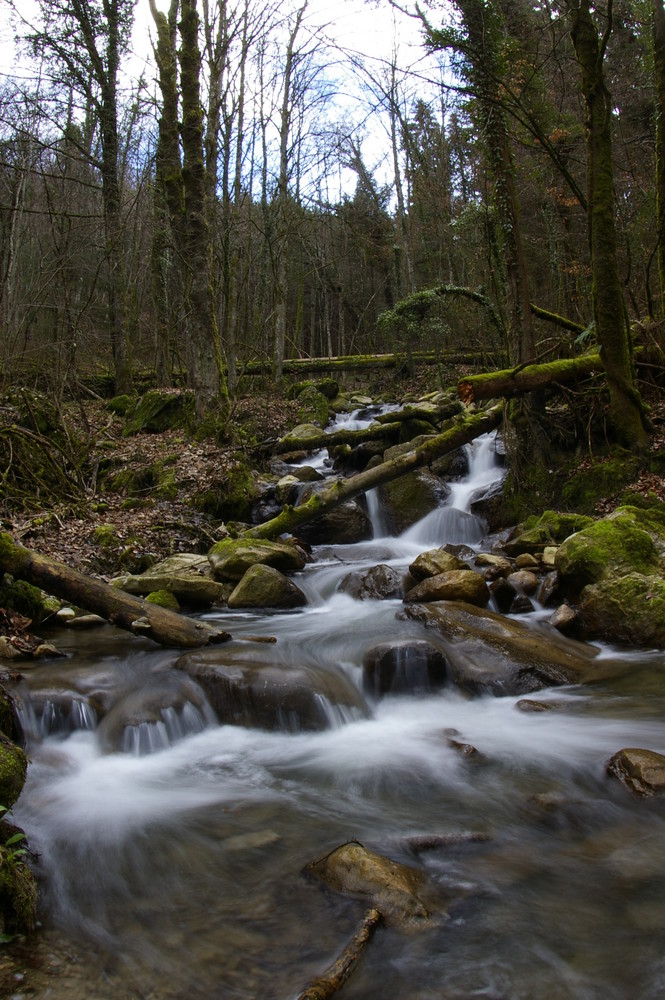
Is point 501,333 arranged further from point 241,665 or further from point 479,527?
point 241,665

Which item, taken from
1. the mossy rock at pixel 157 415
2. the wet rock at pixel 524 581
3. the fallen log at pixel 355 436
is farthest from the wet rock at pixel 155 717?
the mossy rock at pixel 157 415

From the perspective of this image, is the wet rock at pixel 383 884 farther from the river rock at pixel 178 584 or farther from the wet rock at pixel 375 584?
the wet rock at pixel 375 584

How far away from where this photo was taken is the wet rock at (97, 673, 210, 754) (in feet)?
15.0

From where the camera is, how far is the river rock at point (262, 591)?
7.51 metres

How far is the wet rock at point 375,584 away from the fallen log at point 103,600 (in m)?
2.49

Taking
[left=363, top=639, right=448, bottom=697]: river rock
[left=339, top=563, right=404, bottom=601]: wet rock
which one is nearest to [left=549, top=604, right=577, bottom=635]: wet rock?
[left=363, top=639, right=448, bottom=697]: river rock

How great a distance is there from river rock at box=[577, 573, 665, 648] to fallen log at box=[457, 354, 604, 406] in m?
2.79

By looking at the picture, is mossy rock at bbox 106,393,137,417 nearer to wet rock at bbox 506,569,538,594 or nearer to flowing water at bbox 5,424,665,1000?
flowing water at bbox 5,424,665,1000

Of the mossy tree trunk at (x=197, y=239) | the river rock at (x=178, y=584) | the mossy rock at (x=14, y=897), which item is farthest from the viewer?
the mossy tree trunk at (x=197, y=239)

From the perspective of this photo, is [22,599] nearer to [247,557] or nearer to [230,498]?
[247,557]

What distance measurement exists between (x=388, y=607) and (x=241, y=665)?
2.50m

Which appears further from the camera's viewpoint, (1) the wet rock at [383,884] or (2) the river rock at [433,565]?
(2) the river rock at [433,565]

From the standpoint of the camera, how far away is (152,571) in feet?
24.8

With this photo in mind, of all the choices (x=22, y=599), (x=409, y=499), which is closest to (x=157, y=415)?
(x=409, y=499)
